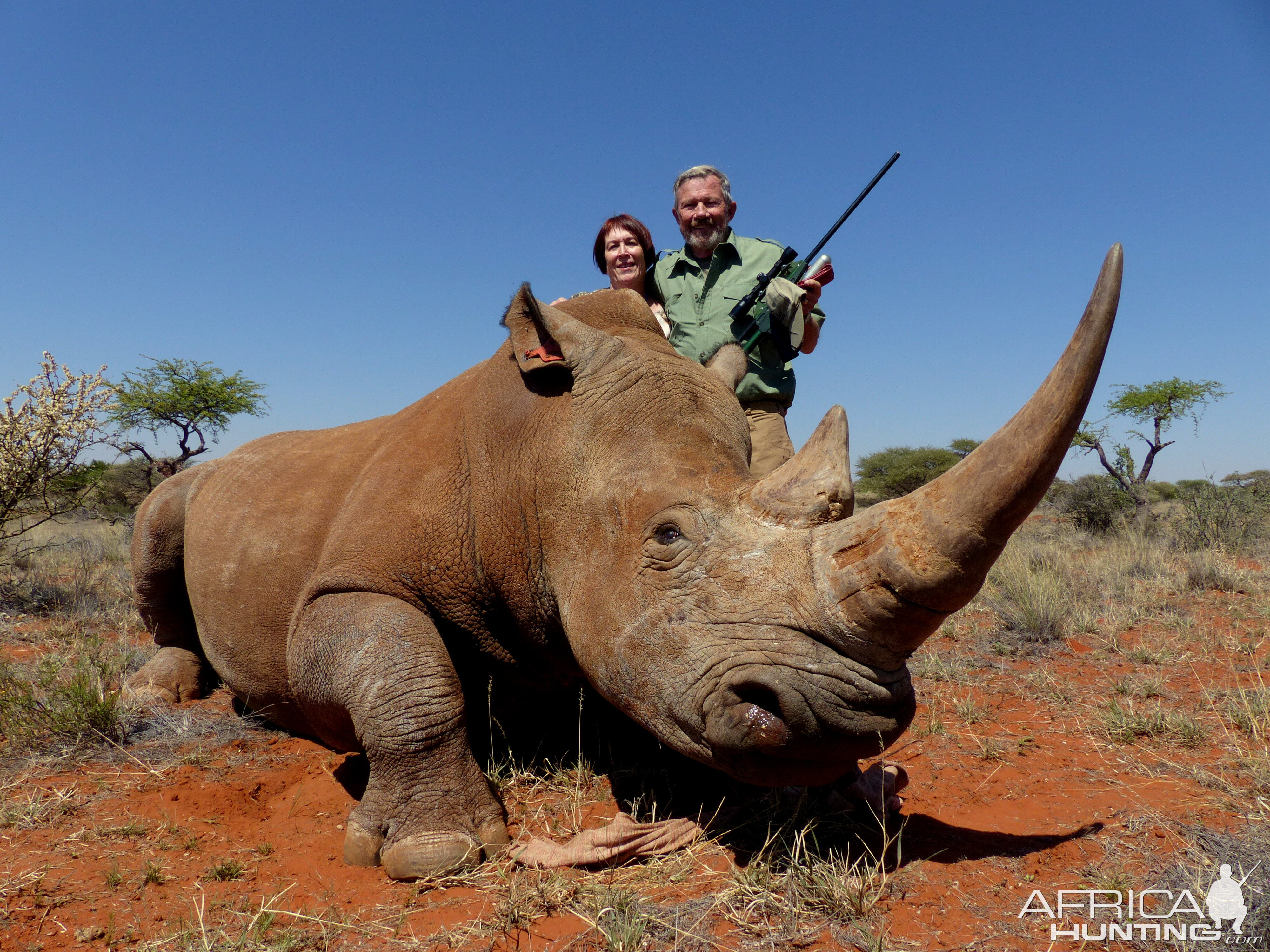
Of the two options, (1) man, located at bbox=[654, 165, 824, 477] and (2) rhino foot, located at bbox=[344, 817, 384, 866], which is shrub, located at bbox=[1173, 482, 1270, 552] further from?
(2) rhino foot, located at bbox=[344, 817, 384, 866]

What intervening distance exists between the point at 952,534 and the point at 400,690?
220 centimetres

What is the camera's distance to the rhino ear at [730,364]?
4176 millimetres

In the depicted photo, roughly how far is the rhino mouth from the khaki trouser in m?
2.54

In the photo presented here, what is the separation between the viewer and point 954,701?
505cm

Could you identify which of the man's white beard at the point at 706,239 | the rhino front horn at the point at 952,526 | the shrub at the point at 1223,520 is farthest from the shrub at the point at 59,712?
the shrub at the point at 1223,520

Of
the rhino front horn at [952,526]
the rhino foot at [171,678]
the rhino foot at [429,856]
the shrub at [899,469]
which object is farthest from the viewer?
the shrub at [899,469]

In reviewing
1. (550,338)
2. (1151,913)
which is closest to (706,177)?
(550,338)

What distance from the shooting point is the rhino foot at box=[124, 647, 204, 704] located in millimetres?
5492

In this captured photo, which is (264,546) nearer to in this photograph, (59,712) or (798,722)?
(59,712)

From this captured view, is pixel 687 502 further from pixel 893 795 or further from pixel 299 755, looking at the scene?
pixel 299 755

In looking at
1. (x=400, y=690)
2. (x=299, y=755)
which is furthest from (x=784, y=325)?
(x=299, y=755)

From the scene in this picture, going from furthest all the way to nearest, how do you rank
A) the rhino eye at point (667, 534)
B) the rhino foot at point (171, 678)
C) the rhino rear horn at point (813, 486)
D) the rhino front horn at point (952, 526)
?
the rhino foot at point (171, 678) → the rhino eye at point (667, 534) → the rhino rear horn at point (813, 486) → the rhino front horn at point (952, 526)

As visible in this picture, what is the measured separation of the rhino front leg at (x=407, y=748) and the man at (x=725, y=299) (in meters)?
2.29

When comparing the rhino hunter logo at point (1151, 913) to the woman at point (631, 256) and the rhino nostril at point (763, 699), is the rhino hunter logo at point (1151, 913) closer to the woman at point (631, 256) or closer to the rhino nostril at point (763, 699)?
the rhino nostril at point (763, 699)
